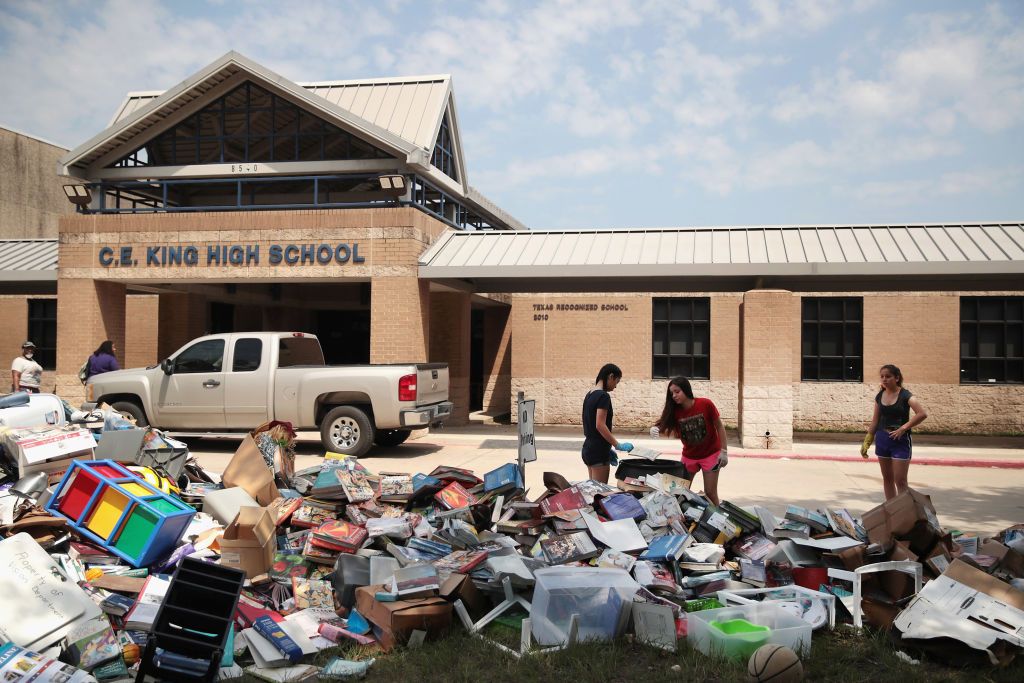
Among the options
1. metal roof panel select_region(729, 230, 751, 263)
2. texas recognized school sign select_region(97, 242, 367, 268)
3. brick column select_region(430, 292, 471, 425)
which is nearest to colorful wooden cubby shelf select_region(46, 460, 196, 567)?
texas recognized school sign select_region(97, 242, 367, 268)

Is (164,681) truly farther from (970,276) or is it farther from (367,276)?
(970,276)

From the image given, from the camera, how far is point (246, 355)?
44.4ft

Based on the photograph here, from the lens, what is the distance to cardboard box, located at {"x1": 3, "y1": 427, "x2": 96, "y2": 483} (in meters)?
7.41

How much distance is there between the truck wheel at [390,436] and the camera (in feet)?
47.4

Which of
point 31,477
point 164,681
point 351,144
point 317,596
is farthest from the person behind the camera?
point 351,144

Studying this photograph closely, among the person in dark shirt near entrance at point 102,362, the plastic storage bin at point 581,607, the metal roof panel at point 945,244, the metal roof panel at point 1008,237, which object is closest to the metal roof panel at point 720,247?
the metal roof panel at point 945,244

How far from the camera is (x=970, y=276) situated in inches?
562

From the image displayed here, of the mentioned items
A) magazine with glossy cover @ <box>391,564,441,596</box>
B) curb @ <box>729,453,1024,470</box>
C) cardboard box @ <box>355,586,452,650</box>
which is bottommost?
curb @ <box>729,453,1024,470</box>

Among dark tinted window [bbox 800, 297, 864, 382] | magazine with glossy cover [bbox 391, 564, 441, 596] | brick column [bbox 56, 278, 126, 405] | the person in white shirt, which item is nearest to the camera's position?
magazine with glossy cover [bbox 391, 564, 441, 596]

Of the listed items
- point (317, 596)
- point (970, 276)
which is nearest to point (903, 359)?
point (970, 276)

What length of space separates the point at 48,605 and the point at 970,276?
14980mm

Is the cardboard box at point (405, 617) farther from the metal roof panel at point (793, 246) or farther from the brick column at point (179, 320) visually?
the brick column at point (179, 320)

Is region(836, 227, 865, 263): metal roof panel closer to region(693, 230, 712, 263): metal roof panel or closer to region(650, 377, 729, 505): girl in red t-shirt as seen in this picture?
region(693, 230, 712, 263): metal roof panel

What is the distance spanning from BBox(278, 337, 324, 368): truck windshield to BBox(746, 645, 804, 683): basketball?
10.7 metres
